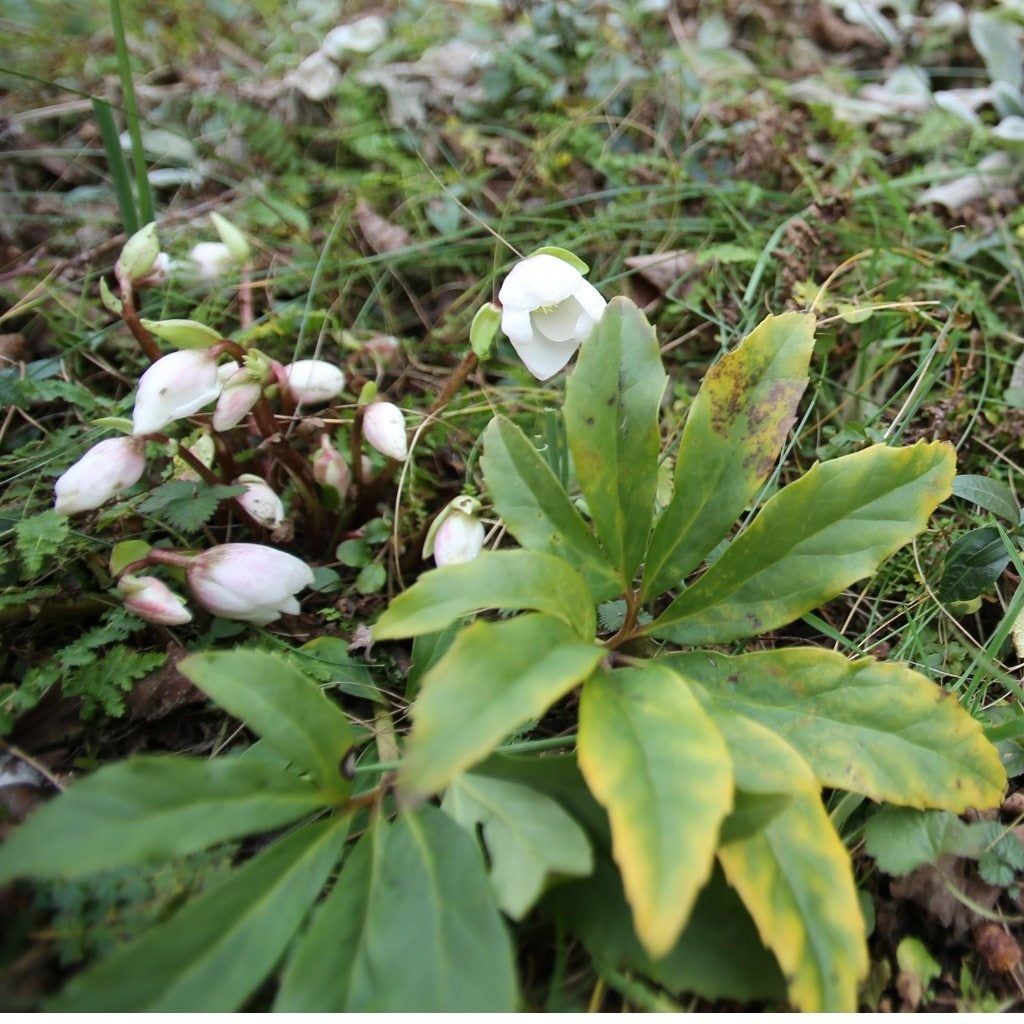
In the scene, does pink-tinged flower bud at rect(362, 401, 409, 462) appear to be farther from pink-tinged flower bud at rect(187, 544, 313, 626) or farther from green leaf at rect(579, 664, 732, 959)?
green leaf at rect(579, 664, 732, 959)

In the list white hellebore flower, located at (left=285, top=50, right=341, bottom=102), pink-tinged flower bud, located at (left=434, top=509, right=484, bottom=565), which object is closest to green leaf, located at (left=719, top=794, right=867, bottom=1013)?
pink-tinged flower bud, located at (left=434, top=509, right=484, bottom=565)

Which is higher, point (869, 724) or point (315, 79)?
point (315, 79)

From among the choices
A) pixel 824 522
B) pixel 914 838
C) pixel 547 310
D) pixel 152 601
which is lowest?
pixel 914 838

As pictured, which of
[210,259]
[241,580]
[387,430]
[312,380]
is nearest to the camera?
[241,580]

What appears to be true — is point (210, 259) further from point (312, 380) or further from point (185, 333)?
point (185, 333)

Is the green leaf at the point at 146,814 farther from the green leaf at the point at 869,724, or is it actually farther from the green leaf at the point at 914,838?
the green leaf at the point at 914,838

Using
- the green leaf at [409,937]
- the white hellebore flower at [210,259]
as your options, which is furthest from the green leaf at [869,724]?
the white hellebore flower at [210,259]

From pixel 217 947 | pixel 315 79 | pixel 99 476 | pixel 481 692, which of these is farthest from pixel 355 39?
pixel 217 947
